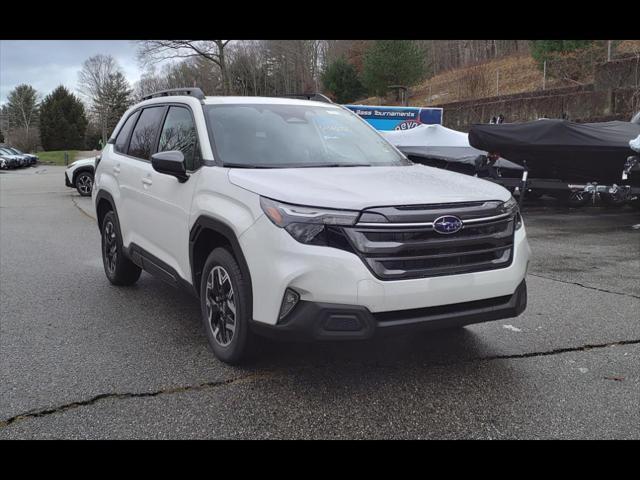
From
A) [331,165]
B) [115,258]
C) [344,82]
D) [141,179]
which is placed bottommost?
[115,258]

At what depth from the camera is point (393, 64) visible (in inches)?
1608

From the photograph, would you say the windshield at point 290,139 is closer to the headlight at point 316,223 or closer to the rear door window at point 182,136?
the rear door window at point 182,136

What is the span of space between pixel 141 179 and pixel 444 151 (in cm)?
1072

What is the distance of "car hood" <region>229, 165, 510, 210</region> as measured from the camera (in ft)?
11.4

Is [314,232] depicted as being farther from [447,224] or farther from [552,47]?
[552,47]

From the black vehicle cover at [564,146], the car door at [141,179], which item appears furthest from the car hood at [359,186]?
the black vehicle cover at [564,146]

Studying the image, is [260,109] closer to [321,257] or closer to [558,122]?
[321,257]

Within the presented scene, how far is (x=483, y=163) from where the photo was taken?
43.5 ft

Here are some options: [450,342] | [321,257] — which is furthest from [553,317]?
[321,257]

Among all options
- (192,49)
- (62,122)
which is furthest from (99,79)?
(192,49)

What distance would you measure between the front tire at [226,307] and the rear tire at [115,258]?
2132 mm

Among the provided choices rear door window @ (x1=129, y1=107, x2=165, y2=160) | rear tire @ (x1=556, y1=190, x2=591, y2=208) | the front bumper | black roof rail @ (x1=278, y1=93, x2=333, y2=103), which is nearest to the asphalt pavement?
the front bumper

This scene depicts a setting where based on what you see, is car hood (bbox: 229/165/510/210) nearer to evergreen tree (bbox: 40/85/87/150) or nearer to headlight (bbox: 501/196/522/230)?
headlight (bbox: 501/196/522/230)

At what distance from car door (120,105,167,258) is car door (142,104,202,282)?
0.07 feet
